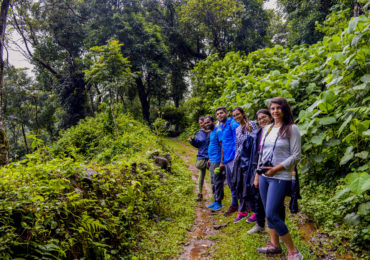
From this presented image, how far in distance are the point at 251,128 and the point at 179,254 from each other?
2284 millimetres

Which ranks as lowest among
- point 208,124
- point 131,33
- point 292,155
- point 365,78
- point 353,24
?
point 292,155

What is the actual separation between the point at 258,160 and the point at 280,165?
667 mm

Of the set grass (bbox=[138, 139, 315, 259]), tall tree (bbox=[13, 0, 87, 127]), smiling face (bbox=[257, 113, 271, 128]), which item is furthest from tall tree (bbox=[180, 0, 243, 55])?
grass (bbox=[138, 139, 315, 259])

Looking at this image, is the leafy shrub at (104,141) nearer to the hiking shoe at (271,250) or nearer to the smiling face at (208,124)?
the smiling face at (208,124)

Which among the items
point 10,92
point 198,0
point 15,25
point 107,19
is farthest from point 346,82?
point 10,92

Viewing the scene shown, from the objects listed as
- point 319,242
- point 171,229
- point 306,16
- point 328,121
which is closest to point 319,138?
point 328,121

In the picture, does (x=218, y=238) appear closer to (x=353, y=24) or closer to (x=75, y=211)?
(x=75, y=211)

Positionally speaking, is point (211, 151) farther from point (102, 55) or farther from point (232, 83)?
point (102, 55)

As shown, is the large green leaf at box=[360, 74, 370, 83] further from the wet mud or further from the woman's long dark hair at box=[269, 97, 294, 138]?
Result: the wet mud

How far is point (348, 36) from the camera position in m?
3.05

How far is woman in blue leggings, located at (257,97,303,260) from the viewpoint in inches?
94.2

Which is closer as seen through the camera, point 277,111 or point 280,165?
point 280,165

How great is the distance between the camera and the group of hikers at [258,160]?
2432mm

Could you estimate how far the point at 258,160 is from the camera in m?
3.04
